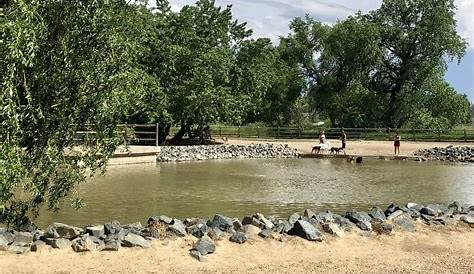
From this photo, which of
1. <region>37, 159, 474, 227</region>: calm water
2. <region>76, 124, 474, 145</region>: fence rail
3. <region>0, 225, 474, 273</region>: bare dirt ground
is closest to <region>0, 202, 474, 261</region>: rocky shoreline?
<region>0, 225, 474, 273</region>: bare dirt ground

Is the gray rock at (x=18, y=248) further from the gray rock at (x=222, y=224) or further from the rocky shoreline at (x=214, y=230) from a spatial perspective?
the gray rock at (x=222, y=224)

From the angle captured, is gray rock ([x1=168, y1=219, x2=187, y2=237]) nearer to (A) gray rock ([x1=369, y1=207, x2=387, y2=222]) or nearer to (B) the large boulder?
(B) the large boulder

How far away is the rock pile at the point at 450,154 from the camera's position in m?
33.5

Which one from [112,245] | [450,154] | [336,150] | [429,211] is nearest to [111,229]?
[112,245]

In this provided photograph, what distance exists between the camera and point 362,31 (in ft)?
178

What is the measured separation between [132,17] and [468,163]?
2696 centimetres

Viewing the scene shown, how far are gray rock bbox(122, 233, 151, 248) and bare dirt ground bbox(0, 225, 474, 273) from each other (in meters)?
0.12

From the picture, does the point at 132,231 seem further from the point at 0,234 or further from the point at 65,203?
the point at 65,203

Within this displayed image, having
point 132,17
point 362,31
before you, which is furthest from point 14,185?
point 362,31

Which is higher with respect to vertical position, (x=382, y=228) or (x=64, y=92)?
(x=64, y=92)

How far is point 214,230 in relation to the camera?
911cm

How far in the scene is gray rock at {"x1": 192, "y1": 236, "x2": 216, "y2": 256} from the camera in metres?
8.27

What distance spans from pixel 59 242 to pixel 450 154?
98.9 feet

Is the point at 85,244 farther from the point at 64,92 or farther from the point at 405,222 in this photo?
the point at 405,222
